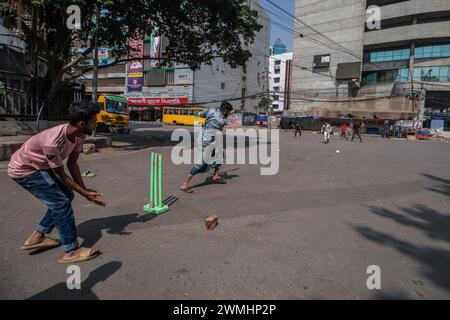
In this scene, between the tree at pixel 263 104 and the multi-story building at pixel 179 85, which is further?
the tree at pixel 263 104

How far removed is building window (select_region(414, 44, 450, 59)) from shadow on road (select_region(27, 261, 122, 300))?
51775mm

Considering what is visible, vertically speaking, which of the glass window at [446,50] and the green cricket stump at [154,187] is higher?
the glass window at [446,50]

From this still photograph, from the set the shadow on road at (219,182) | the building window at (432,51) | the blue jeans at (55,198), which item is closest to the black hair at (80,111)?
the blue jeans at (55,198)

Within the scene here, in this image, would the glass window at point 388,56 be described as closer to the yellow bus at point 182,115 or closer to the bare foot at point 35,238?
the yellow bus at point 182,115

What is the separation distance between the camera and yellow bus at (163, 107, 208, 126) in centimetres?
3927

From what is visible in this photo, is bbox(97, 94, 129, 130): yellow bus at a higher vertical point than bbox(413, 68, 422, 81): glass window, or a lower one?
lower

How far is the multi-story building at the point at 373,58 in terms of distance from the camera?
40.8 m

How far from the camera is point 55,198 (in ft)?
9.47

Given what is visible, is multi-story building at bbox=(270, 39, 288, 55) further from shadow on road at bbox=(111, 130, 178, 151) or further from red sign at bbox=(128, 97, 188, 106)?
shadow on road at bbox=(111, 130, 178, 151)

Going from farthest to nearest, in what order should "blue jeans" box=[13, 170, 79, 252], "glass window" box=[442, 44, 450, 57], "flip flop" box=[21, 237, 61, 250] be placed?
"glass window" box=[442, 44, 450, 57]
"flip flop" box=[21, 237, 61, 250]
"blue jeans" box=[13, 170, 79, 252]

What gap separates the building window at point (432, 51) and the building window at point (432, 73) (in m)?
1.98

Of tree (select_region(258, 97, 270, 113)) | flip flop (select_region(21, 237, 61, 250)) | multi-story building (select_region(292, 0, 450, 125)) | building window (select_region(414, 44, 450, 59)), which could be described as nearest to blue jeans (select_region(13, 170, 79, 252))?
flip flop (select_region(21, 237, 61, 250))

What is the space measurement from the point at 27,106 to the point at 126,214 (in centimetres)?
1073
